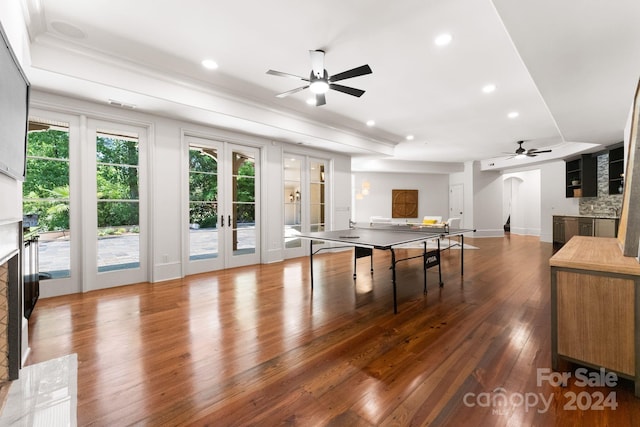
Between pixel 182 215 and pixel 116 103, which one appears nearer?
pixel 116 103

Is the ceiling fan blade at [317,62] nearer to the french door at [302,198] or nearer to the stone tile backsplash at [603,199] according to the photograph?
the french door at [302,198]

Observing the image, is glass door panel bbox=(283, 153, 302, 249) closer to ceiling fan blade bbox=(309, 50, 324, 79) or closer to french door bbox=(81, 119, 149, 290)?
french door bbox=(81, 119, 149, 290)

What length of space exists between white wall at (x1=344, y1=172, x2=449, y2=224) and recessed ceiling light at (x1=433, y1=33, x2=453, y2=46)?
842 centimetres

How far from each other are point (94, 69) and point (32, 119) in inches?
49.4

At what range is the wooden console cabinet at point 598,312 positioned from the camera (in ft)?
5.61

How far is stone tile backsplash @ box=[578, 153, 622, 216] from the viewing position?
675cm

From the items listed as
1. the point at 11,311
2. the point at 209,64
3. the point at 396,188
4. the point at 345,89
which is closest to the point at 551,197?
the point at 396,188

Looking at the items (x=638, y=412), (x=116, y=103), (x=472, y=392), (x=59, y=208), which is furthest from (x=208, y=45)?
(x=638, y=412)

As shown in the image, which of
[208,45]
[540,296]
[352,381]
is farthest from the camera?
[540,296]

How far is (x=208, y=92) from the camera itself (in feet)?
13.5

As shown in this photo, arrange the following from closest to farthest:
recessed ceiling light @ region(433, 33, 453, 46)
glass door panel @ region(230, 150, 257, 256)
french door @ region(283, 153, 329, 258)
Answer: recessed ceiling light @ region(433, 33, 453, 46)
glass door panel @ region(230, 150, 257, 256)
french door @ region(283, 153, 329, 258)

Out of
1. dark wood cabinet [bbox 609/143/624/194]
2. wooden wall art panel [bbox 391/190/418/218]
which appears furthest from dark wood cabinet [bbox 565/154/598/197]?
wooden wall art panel [bbox 391/190/418/218]

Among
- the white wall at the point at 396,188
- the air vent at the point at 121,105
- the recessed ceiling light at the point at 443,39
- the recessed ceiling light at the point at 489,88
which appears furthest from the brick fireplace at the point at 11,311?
the white wall at the point at 396,188

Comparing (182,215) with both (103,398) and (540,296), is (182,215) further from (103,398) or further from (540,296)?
(540,296)
